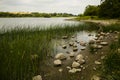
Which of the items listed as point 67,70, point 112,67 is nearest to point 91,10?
point 67,70

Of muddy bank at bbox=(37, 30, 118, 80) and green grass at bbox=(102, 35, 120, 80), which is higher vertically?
green grass at bbox=(102, 35, 120, 80)

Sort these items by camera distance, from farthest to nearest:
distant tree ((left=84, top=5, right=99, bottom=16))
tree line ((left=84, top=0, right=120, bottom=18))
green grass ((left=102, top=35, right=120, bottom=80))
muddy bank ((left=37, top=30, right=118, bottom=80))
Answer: distant tree ((left=84, top=5, right=99, bottom=16)) < tree line ((left=84, top=0, right=120, bottom=18)) < muddy bank ((left=37, top=30, right=118, bottom=80)) < green grass ((left=102, top=35, right=120, bottom=80))

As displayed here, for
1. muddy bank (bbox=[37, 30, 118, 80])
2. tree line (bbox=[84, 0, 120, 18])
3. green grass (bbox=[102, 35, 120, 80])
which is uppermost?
tree line (bbox=[84, 0, 120, 18])

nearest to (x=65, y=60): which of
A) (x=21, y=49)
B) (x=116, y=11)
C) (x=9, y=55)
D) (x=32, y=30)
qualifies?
(x=21, y=49)

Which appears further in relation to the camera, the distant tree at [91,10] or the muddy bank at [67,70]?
the distant tree at [91,10]

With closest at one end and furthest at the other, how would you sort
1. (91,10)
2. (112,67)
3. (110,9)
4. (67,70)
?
(112,67) → (67,70) → (110,9) → (91,10)

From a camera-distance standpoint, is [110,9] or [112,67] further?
[110,9]

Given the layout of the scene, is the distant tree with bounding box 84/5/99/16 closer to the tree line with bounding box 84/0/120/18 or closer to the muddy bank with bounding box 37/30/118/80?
the tree line with bounding box 84/0/120/18

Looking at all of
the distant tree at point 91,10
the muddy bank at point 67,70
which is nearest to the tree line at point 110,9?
the distant tree at point 91,10

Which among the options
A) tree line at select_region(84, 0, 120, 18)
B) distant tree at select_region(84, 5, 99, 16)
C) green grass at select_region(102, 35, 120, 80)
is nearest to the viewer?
green grass at select_region(102, 35, 120, 80)

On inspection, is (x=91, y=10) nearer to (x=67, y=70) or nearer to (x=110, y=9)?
(x=110, y=9)

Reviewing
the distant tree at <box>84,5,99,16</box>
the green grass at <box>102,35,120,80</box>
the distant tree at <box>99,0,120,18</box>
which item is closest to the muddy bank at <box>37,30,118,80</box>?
the green grass at <box>102,35,120,80</box>

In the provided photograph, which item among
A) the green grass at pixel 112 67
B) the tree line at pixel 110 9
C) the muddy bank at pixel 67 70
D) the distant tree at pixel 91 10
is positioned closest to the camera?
the green grass at pixel 112 67

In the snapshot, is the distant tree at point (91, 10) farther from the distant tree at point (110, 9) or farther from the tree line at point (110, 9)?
the distant tree at point (110, 9)
